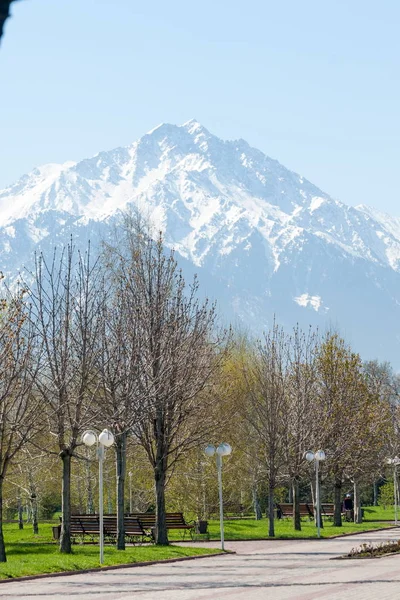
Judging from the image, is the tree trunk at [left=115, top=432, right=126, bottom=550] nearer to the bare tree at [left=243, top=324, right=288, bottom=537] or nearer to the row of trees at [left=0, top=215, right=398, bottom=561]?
the row of trees at [left=0, top=215, right=398, bottom=561]

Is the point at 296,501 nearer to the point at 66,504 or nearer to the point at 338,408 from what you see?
the point at 338,408

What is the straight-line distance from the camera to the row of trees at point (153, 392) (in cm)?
2758

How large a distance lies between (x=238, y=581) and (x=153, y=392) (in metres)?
10.1

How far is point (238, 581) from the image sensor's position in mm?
20922

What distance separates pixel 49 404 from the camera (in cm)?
2791

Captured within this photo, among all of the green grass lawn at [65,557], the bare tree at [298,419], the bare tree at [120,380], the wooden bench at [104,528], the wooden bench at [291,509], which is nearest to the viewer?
the green grass lawn at [65,557]

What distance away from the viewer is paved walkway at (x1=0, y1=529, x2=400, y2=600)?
17.6 m

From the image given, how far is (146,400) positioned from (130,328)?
226cm

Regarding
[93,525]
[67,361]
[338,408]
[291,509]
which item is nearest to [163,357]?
[67,361]

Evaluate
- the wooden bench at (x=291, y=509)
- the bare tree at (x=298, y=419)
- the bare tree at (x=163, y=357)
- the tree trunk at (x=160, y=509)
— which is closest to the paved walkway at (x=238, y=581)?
the tree trunk at (x=160, y=509)

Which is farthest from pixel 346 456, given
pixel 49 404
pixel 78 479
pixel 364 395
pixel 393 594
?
pixel 393 594

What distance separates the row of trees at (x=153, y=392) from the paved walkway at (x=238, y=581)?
13.5 feet

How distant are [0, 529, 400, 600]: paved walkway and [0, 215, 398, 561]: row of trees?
13.5 ft

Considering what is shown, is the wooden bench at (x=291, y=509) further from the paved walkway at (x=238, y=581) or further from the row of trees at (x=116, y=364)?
the paved walkway at (x=238, y=581)
